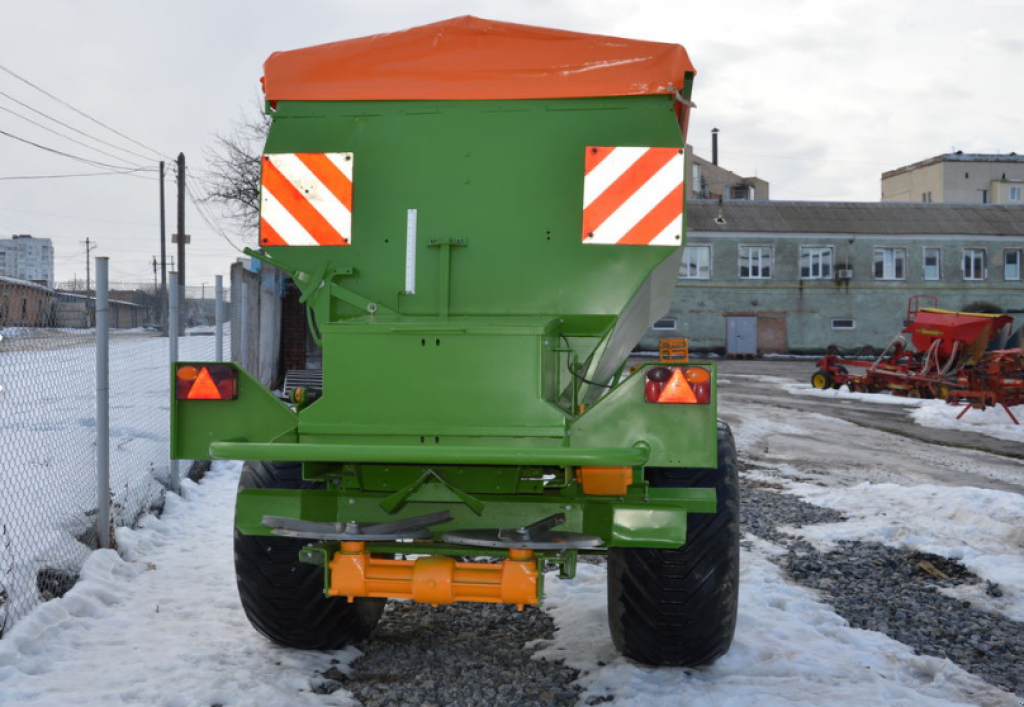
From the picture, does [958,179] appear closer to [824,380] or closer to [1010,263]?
[1010,263]

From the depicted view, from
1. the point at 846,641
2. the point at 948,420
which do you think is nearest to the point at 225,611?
the point at 846,641

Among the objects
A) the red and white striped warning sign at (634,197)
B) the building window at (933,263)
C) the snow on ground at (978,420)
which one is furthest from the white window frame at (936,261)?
the red and white striped warning sign at (634,197)

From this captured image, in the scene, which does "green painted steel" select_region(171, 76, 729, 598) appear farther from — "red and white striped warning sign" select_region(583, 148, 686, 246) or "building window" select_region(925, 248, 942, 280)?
"building window" select_region(925, 248, 942, 280)

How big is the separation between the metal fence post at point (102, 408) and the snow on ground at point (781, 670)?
296 cm

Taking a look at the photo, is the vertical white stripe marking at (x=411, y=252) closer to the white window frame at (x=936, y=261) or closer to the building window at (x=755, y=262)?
the building window at (x=755, y=262)

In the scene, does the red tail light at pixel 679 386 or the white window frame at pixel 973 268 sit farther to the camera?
the white window frame at pixel 973 268

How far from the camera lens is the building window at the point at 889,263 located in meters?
40.5

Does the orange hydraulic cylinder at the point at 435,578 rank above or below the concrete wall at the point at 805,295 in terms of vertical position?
below

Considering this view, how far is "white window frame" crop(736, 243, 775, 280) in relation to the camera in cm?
3981

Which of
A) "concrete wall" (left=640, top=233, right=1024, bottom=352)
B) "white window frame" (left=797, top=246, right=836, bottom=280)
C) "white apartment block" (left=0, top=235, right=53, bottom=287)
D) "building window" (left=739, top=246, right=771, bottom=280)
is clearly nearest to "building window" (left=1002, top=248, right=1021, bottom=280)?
"concrete wall" (left=640, top=233, right=1024, bottom=352)

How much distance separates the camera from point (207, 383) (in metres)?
3.78

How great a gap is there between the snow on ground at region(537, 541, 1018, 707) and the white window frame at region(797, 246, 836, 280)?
122ft

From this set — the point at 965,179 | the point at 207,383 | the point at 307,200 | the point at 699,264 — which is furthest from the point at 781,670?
the point at 965,179

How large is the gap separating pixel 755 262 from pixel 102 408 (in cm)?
3681
